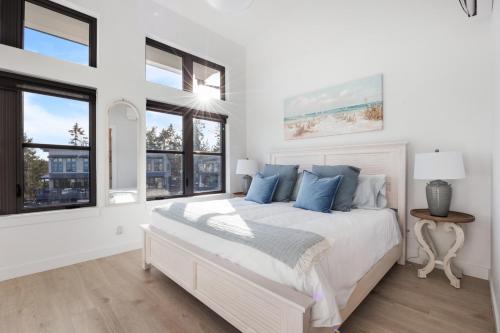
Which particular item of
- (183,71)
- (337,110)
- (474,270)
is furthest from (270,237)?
(183,71)

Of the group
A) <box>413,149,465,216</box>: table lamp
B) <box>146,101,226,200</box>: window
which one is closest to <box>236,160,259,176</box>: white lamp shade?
<box>146,101,226,200</box>: window

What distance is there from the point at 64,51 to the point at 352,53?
357 cm

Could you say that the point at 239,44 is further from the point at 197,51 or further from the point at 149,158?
the point at 149,158

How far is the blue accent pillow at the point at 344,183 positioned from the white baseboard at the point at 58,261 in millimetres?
2668

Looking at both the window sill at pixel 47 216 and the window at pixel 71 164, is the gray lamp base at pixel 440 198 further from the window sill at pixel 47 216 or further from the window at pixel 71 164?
the window at pixel 71 164

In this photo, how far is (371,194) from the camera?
2.73 m

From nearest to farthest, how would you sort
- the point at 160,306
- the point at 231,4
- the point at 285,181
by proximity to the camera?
the point at 231,4 → the point at 160,306 → the point at 285,181

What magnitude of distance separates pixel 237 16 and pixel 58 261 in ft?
13.4

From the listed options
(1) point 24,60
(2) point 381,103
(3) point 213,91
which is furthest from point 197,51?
(2) point 381,103

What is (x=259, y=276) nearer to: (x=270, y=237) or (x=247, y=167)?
(x=270, y=237)

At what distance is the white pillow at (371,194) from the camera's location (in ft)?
8.89

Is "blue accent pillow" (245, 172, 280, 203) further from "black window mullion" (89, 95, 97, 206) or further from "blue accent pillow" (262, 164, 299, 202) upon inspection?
"black window mullion" (89, 95, 97, 206)

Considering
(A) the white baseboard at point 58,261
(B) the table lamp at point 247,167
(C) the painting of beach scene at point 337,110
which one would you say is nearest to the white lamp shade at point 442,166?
(C) the painting of beach scene at point 337,110

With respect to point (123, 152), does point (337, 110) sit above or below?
above
